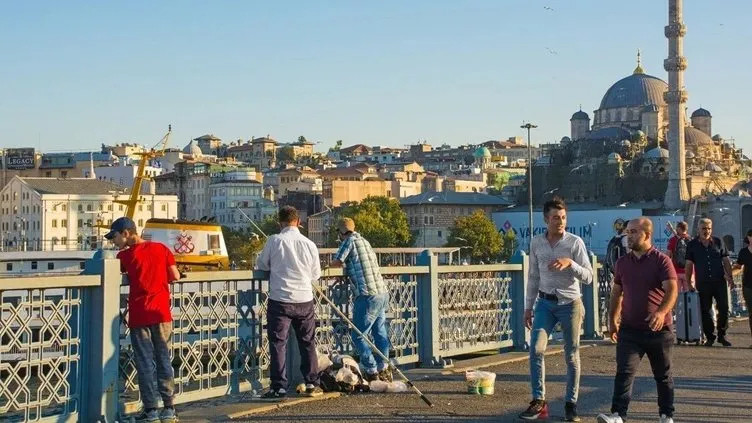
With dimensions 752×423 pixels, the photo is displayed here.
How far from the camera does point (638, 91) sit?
137 metres

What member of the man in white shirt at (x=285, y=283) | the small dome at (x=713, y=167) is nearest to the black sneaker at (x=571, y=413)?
the man in white shirt at (x=285, y=283)

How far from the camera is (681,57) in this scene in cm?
9600

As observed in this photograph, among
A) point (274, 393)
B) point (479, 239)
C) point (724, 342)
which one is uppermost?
point (479, 239)

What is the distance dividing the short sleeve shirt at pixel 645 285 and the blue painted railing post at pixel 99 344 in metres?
3.42

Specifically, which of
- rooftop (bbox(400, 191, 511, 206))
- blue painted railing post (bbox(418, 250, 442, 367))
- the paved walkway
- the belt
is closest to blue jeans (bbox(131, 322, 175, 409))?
the paved walkway

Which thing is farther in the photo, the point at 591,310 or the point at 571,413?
the point at 591,310

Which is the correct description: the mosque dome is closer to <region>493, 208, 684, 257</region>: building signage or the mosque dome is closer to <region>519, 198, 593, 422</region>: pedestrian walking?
<region>493, 208, 684, 257</region>: building signage

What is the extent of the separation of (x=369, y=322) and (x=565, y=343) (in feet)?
7.18

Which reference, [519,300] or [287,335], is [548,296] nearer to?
[287,335]

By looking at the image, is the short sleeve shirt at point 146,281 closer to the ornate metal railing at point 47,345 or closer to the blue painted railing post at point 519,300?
the ornate metal railing at point 47,345

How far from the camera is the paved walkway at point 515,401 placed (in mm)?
8391

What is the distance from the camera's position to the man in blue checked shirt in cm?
984

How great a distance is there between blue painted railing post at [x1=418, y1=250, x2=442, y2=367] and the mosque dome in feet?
417

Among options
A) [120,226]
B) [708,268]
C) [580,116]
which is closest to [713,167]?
[580,116]
